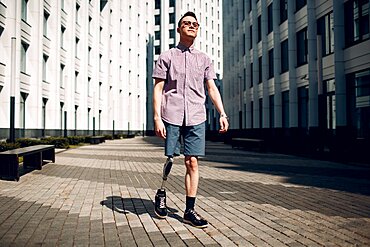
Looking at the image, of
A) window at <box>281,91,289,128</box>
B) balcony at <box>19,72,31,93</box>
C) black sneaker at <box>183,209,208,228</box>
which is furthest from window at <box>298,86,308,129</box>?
black sneaker at <box>183,209,208,228</box>

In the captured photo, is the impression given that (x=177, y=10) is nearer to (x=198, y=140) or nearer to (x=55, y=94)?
(x=55, y=94)

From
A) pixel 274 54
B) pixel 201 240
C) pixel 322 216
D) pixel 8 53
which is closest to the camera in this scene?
pixel 201 240

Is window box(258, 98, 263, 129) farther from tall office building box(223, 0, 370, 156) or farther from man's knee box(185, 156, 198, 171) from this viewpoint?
man's knee box(185, 156, 198, 171)

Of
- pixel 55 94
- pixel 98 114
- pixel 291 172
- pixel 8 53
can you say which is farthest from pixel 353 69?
pixel 98 114

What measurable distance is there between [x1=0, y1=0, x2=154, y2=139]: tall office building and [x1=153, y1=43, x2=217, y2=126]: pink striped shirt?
40.5 ft

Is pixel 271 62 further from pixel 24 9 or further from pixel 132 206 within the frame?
pixel 132 206

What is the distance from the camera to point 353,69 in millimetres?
16844

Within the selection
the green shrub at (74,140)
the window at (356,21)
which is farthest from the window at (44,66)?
the window at (356,21)

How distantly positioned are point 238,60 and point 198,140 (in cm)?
3589

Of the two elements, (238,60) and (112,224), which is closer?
(112,224)

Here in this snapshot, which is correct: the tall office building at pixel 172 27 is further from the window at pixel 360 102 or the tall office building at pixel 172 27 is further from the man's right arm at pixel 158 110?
the man's right arm at pixel 158 110

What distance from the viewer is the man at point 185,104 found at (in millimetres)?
4340

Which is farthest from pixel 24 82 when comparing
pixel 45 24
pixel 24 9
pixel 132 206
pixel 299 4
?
pixel 132 206

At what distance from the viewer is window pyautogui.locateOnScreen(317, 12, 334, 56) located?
62.5ft
